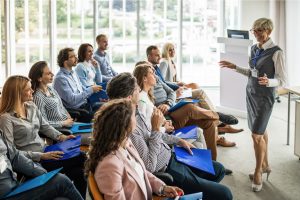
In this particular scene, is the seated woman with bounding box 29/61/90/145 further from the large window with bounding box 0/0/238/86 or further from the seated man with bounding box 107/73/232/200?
the large window with bounding box 0/0/238/86

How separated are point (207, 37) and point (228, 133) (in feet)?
12.4

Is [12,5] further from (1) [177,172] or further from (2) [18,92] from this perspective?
(1) [177,172]

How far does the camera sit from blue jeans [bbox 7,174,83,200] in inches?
106

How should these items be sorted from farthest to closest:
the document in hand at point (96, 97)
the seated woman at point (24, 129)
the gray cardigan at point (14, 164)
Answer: the document in hand at point (96, 97)
the seated woman at point (24, 129)
the gray cardigan at point (14, 164)

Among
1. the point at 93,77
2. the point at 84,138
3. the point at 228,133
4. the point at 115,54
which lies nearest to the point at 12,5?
the point at 115,54

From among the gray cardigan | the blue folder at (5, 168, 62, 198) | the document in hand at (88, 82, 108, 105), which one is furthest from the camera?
the document in hand at (88, 82, 108, 105)

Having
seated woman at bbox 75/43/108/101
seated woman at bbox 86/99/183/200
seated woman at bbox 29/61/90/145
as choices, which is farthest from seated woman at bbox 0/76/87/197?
seated woman at bbox 75/43/108/101

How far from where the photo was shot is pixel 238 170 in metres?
4.63

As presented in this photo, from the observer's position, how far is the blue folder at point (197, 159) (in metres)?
3.14

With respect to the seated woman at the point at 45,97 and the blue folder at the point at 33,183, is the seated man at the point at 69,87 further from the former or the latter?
the blue folder at the point at 33,183

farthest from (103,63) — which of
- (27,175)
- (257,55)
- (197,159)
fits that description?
(27,175)

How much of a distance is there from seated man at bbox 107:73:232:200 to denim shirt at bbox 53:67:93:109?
1497 millimetres

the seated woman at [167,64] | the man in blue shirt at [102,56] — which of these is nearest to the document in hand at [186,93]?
the seated woman at [167,64]

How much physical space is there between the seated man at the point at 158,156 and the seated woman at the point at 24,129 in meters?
0.53
